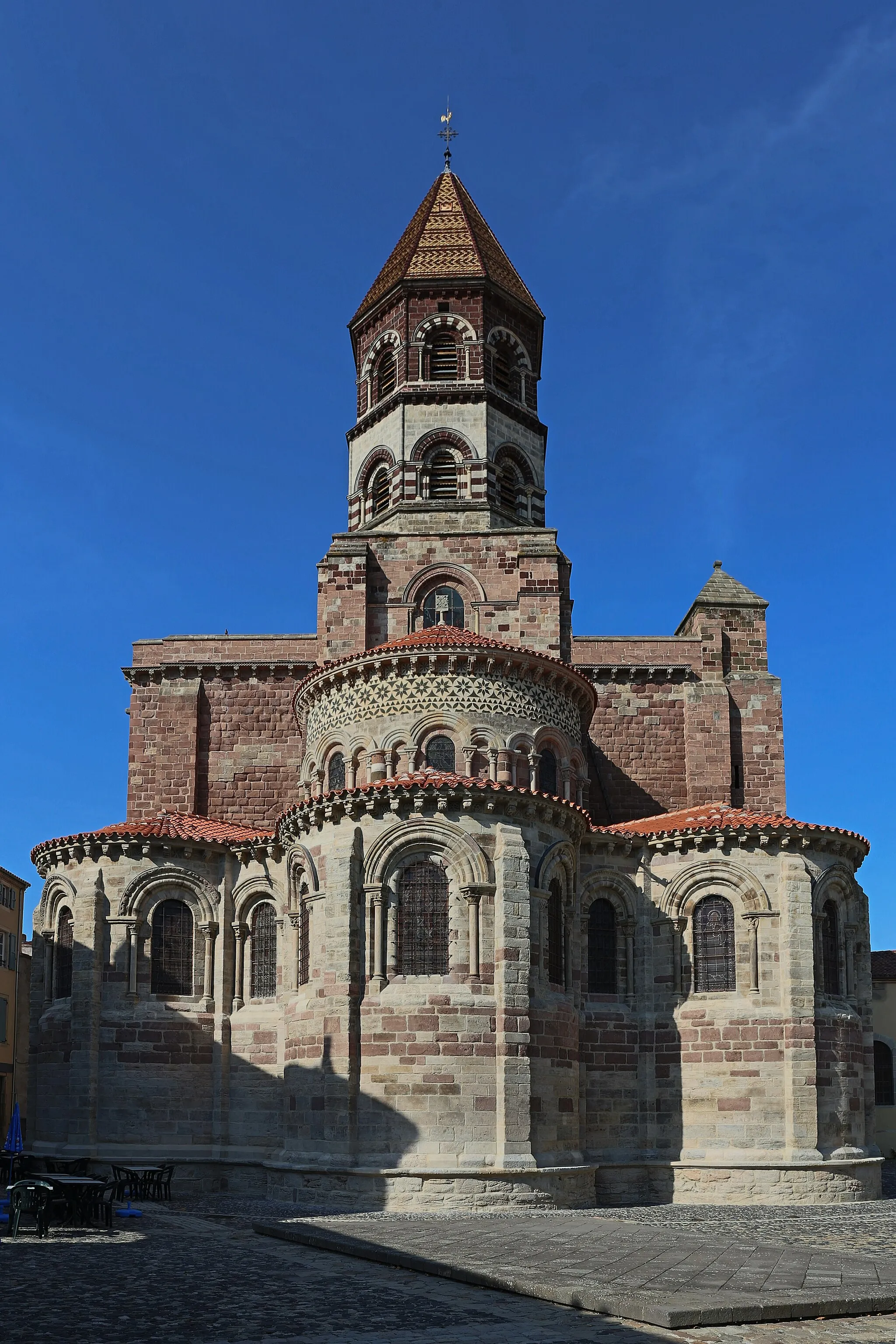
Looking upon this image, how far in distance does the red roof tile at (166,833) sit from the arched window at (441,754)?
3.98 metres

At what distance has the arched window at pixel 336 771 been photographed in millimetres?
31469

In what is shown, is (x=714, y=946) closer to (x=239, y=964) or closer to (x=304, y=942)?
(x=304, y=942)

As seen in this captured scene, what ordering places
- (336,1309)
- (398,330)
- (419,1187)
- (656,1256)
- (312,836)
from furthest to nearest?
(398,330)
(312,836)
(419,1187)
(656,1256)
(336,1309)

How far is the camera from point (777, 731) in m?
37.8

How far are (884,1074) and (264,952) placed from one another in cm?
2305

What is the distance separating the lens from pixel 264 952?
1216 inches

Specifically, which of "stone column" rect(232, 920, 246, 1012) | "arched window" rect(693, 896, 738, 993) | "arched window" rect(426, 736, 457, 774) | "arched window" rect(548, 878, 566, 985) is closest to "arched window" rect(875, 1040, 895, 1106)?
"arched window" rect(693, 896, 738, 993)

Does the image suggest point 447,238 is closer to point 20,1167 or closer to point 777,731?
point 777,731

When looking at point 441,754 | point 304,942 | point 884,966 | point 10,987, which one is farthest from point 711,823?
point 10,987

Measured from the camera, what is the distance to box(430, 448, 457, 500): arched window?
1548 inches

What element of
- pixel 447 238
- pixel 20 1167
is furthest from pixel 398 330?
pixel 20 1167

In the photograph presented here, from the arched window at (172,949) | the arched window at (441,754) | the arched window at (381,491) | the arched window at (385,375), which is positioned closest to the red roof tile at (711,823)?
the arched window at (441,754)

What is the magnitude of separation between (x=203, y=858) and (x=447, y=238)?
2205 centimetres

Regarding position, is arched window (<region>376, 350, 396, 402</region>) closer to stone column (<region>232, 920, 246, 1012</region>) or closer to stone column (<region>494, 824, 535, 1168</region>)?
stone column (<region>232, 920, 246, 1012</region>)
